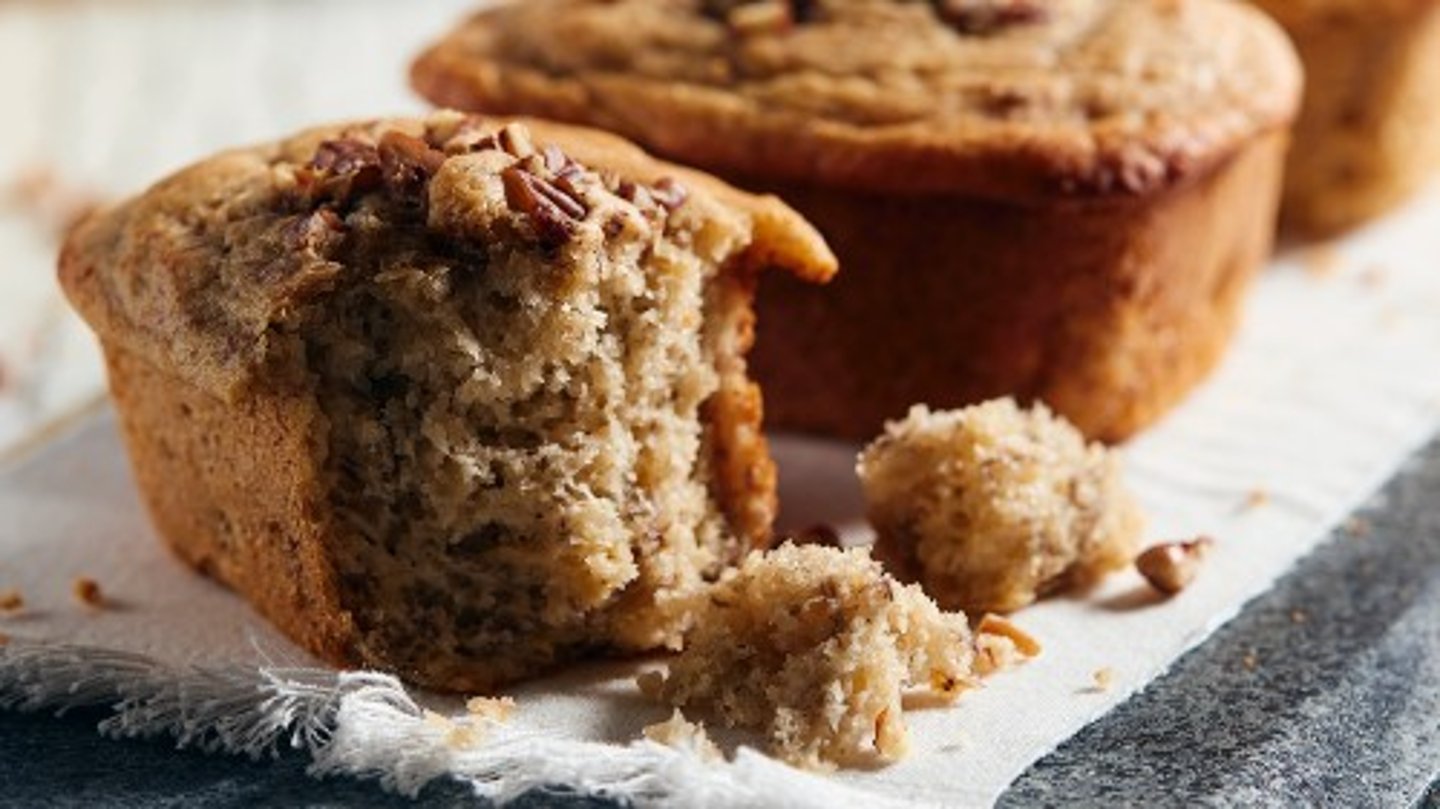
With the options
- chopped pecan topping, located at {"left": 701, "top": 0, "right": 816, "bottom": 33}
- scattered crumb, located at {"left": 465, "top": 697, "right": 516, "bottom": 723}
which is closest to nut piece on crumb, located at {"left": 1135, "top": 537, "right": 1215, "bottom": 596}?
scattered crumb, located at {"left": 465, "top": 697, "right": 516, "bottom": 723}

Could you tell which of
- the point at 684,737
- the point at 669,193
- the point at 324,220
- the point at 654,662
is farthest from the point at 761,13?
the point at 684,737

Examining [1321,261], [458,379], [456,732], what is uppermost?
[458,379]

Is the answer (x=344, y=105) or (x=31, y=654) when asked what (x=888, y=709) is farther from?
(x=344, y=105)

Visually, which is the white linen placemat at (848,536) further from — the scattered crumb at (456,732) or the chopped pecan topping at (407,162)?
the chopped pecan topping at (407,162)

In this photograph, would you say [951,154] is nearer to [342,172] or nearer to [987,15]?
[987,15]

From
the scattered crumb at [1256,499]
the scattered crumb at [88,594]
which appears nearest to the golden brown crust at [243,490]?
the scattered crumb at [88,594]

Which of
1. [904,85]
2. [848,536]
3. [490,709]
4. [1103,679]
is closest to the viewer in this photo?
[490,709]

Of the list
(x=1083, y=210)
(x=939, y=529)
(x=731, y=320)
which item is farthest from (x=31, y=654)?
(x=1083, y=210)
